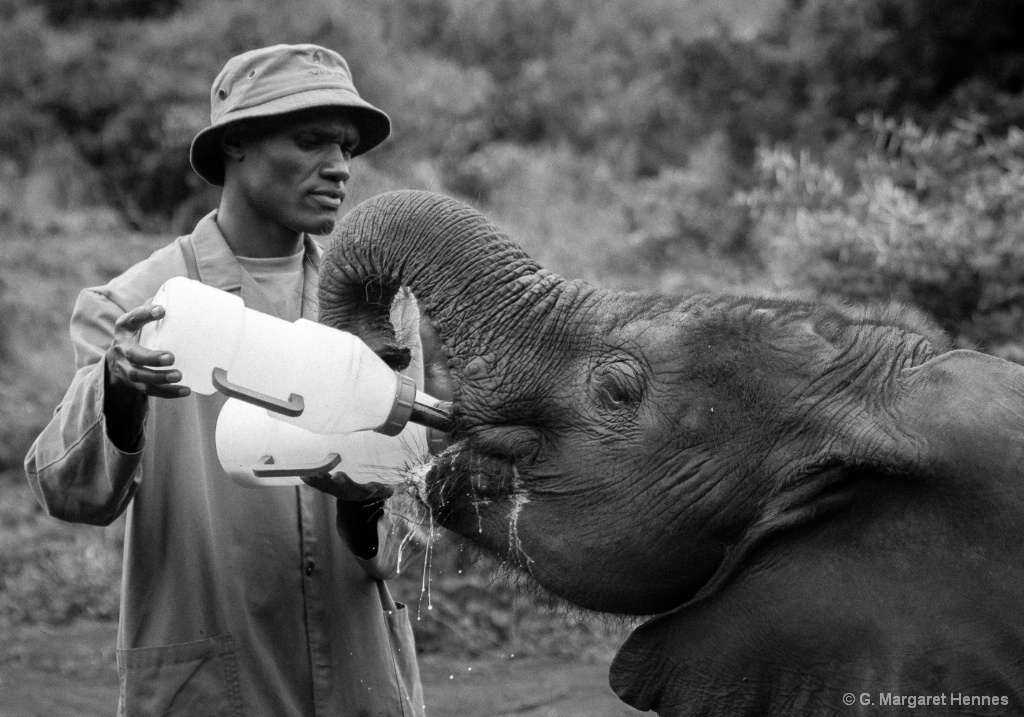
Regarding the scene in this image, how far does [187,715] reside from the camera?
3229mm

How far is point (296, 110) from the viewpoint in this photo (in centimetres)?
351

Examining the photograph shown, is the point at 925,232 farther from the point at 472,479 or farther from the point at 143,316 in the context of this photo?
the point at 143,316

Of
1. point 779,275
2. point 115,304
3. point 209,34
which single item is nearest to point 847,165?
point 779,275

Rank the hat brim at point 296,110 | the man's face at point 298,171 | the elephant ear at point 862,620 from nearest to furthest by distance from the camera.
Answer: the elephant ear at point 862,620 < the hat brim at point 296,110 < the man's face at point 298,171

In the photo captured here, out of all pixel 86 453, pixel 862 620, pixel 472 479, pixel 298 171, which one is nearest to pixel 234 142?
pixel 298 171

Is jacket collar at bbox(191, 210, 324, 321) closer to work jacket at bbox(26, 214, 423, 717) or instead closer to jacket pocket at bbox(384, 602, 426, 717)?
work jacket at bbox(26, 214, 423, 717)

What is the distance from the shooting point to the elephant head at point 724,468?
2447mm

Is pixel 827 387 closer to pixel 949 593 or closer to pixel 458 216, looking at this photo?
pixel 949 593

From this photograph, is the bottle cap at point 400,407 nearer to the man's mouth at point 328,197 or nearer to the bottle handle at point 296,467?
the bottle handle at point 296,467

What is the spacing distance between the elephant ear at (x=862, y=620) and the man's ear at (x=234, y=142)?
1869 mm

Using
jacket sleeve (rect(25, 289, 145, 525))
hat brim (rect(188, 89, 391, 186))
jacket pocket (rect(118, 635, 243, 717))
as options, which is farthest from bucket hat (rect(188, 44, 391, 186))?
jacket pocket (rect(118, 635, 243, 717))

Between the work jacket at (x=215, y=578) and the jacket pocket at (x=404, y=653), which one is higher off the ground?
the work jacket at (x=215, y=578)

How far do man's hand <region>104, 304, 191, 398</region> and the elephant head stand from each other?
403mm

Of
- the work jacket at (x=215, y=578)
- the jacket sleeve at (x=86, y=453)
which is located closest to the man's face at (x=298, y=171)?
the work jacket at (x=215, y=578)
